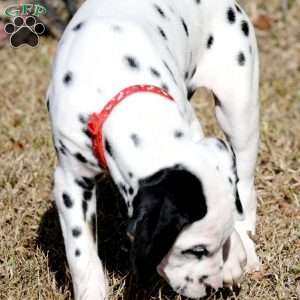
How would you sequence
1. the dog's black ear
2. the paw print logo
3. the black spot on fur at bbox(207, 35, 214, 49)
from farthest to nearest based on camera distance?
the paw print logo, the black spot on fur at bbox(207, 35, 214, 49), the dog's black ear

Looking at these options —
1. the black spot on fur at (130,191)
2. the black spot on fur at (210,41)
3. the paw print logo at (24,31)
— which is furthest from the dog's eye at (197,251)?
the paw print logo at (24,31)

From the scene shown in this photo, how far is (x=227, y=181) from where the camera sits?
3.65 meters

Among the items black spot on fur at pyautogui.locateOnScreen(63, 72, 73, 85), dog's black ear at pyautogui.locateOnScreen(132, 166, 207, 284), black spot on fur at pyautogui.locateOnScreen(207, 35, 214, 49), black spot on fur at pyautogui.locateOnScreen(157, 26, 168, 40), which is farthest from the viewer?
black spot on fur at pyautogui.locateOnScreen(207, 35, 214, 49)

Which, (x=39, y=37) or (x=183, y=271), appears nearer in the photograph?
(x=183, y=271)

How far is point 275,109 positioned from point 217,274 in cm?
301

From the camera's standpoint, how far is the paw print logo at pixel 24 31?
314 inches

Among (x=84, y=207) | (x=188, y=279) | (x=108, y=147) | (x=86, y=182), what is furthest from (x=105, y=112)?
(x=188, y=279)

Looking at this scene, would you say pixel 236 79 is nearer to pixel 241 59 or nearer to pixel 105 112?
pixel 241 59

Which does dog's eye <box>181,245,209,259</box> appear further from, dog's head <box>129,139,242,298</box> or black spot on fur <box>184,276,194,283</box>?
black spot on fur <box>184,276,194,283</box>

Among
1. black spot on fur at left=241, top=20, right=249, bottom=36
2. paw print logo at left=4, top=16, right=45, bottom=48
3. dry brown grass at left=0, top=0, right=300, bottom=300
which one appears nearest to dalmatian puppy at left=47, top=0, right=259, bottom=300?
black spot on fur at left=241, top=20, right=249, bottom=36

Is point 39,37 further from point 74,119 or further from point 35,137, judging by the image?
point 74,119

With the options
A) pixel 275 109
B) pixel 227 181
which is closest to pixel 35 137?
pixel 275 109

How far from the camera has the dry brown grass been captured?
4.59 m

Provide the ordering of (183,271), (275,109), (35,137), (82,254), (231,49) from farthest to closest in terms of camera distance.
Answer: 1. (275,109)
2. (35,137)
3. (231,49)
4. (82,254)
5. (183,271)
